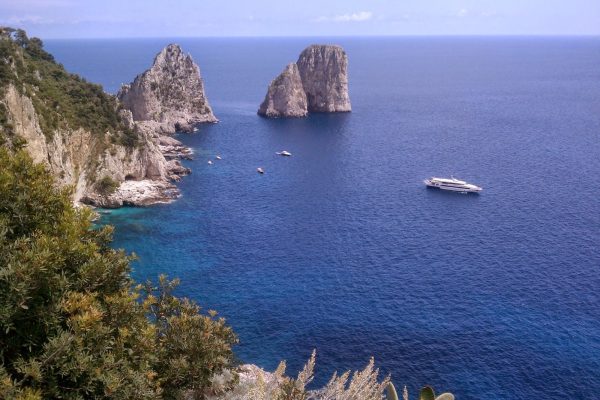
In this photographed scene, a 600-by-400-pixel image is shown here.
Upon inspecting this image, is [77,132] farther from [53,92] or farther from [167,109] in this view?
[167,109]

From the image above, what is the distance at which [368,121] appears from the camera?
164 metres

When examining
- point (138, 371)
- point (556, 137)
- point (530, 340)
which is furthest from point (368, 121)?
point (138, 371)

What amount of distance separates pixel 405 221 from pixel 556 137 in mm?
Answer: 77966

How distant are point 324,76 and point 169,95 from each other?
4963 centimetres

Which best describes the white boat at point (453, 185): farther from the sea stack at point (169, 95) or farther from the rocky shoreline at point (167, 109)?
the sea stack at point (169, 95)

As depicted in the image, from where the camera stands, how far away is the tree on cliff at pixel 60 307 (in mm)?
15672

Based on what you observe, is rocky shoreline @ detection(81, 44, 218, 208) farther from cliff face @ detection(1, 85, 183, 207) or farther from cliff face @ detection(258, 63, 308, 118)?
cliff face @ detection(258, 63, 308, 118)

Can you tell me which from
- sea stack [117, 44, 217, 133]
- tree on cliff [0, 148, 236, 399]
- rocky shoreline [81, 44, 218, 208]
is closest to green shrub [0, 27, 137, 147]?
rocky shoreline [81, 44, 218, 208]

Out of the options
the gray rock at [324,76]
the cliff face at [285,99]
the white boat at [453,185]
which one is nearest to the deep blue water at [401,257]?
the white boat at [453,185]

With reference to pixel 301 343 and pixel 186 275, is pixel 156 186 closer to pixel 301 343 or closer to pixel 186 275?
pixel 186 275

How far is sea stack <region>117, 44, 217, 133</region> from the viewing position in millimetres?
142625

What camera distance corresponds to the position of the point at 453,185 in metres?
98.8

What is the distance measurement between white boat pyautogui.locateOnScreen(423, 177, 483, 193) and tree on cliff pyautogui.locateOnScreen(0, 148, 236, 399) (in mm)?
83431

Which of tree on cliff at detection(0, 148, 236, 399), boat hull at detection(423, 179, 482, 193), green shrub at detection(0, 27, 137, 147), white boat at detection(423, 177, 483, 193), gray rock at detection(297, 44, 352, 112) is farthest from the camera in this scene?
gray rock at detection(297, 44, 352, 112)
